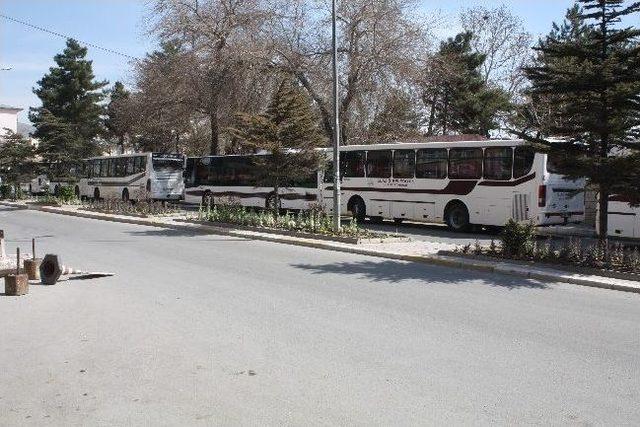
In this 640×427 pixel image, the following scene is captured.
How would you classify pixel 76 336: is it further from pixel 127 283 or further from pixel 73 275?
pixel 73 275

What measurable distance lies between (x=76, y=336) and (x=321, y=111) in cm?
2542

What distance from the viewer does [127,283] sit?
10.4 meters

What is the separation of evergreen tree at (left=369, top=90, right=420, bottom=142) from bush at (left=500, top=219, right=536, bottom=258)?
1822cm

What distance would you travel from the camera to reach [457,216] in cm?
2052

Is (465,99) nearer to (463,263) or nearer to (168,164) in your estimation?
(168,164)

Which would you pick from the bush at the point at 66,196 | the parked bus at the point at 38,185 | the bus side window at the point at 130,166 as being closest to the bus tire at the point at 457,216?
the bus side window at the point at 130,166

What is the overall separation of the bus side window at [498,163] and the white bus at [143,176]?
19.7 metres

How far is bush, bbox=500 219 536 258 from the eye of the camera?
41.8 ft

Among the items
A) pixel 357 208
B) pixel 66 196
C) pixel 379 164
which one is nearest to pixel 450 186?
pixel 379 164

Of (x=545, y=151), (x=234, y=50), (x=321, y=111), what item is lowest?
(x=545, y=151)

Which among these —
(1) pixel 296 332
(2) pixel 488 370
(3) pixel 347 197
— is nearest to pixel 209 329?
(1) pixel 296 332

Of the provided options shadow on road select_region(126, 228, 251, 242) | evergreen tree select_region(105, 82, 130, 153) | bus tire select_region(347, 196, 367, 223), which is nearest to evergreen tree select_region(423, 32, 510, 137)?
bus tire select_region(347, 196, 367, 223)

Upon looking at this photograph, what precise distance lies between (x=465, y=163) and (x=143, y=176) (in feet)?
67.4

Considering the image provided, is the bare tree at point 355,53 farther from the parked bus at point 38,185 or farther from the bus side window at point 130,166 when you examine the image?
the parked bus at point 38,185
